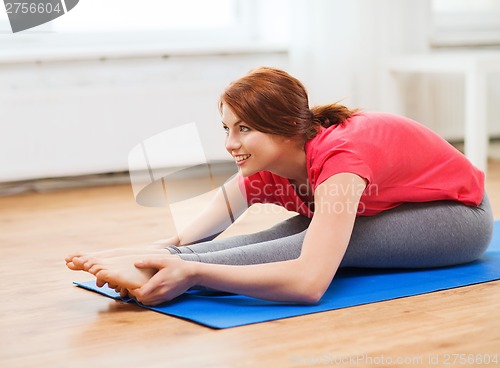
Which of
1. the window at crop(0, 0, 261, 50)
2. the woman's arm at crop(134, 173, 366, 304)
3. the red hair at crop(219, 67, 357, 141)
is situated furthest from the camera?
the window at crop(0, 0, 261, 50)

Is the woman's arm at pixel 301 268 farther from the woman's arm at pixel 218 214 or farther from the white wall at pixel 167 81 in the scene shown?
the white wall at pixel 167 81

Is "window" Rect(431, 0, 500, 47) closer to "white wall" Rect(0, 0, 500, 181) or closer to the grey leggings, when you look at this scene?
"white wall" Rect(0, 0, 500, 181)

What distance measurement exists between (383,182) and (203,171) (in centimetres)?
229

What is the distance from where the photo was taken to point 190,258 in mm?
1833

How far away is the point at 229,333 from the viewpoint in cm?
160

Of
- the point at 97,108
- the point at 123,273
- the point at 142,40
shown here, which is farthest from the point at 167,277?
the point at 142,40

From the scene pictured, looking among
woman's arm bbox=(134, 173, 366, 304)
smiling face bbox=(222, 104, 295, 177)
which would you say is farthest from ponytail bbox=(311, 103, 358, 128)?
woman's arm bbox=(134, 173, 366, 304)

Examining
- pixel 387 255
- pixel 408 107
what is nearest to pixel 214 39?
pixel 408 107

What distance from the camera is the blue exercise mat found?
1.70 metres

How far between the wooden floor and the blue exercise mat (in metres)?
0.03

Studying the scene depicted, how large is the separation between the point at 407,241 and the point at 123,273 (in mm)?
689

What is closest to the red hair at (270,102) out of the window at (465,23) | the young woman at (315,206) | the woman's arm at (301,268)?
the young woman at (315,206)

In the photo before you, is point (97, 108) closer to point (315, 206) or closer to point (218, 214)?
point (218, 214)

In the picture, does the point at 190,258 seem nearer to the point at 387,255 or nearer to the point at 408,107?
the point at 387,255
